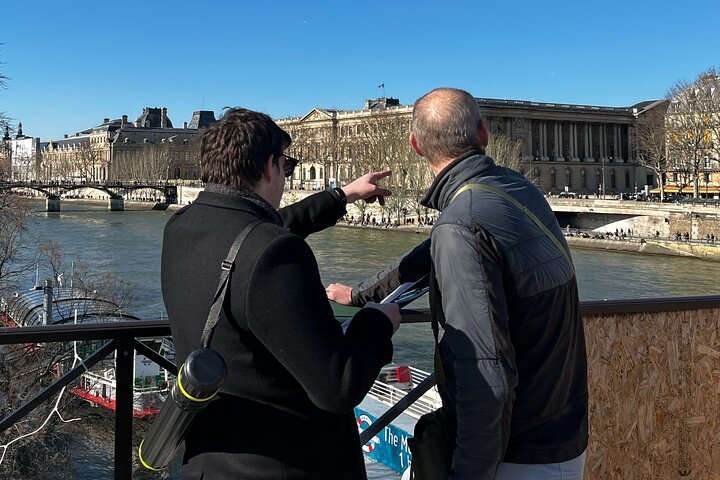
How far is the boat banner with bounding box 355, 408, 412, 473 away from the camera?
8.00 meters

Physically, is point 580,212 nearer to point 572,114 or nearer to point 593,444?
point 572,114

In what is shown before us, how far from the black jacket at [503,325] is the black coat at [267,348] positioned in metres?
0.17

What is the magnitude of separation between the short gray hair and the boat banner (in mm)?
6340

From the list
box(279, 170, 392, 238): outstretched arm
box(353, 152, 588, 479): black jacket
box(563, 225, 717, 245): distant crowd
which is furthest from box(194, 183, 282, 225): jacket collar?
box(563, 225, 717, 245): distant crowd

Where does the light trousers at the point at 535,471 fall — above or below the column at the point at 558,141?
below

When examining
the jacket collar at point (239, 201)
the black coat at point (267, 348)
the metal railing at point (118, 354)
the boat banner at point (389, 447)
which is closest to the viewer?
the black coat at point (267, 348)

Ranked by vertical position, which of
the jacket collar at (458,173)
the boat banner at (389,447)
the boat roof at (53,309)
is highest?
the jacket collar at (458,173)

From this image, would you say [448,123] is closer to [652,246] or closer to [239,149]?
[239,149]

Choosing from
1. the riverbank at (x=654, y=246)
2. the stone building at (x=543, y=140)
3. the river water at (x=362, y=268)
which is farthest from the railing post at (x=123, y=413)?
the stone building at (x=543, y=140)

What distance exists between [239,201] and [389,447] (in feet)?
24.6

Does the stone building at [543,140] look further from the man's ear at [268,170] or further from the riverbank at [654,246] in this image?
the man's ear at [268,170]

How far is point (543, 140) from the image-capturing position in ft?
222

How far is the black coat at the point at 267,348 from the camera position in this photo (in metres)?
1.31

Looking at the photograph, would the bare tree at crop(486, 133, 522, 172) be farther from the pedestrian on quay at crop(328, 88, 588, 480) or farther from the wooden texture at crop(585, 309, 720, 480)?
the pedestrian on quay at crop(328, 88, 588, 480)
